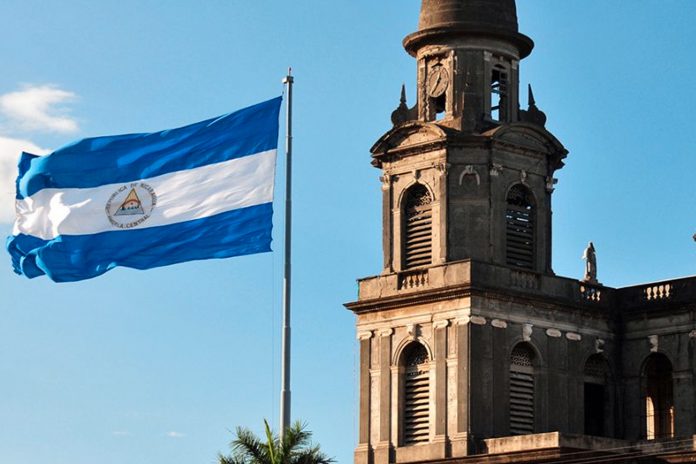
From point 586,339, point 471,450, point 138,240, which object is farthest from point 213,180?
point 586,339

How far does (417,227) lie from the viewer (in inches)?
3068

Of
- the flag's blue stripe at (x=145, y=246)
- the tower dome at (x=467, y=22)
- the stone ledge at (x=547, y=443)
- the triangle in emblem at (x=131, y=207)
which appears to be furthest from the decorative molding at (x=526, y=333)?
the flag's blue stripe at (x=145, y=246)

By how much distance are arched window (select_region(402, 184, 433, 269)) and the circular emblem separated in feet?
71.2

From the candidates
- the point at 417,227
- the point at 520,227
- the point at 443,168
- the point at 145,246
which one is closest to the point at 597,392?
the point at 520,227

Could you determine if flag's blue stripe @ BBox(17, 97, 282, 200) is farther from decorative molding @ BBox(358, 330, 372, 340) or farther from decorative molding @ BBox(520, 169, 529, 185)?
decorative molding @ BBox(520, 169, 529, 185)

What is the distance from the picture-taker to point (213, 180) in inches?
2216

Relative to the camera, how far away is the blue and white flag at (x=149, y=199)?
55.2 meters

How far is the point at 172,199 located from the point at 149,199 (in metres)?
0.66

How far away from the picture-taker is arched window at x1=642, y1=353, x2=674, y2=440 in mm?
79375

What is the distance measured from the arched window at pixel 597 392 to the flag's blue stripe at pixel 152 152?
26.3 metres

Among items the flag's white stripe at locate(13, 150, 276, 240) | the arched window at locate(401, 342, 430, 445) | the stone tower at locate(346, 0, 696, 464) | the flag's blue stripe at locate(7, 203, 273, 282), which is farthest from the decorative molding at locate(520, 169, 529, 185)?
the flag's blue stripe at locate(7, 203, 273, 282)

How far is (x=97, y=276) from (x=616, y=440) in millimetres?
24192

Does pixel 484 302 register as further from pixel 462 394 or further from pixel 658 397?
pixel 658 397

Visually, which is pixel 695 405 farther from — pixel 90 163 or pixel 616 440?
pixel 90 163
